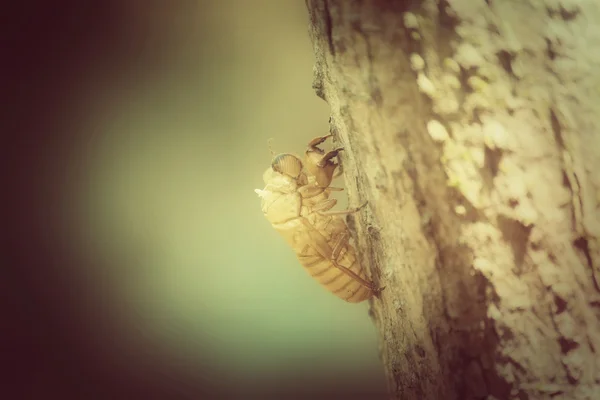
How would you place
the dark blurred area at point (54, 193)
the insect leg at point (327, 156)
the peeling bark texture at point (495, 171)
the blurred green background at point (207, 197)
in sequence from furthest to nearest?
A: the blurred green background at point (207, 197) → the dark blurred area at point (54, 193) → the insect leg at point (327, 156) → the peeling bark texture at point (495, 171)

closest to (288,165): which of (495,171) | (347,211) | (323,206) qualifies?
(323,206)

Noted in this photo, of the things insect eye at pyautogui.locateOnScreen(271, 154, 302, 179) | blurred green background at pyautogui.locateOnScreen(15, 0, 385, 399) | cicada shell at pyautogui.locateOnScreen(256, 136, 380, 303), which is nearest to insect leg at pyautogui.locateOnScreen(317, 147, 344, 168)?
cicada shell at pyautogui.locateOnScreen(256, 136, 380, 303)

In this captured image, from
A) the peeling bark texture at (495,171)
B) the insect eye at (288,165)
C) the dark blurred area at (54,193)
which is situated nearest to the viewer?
the peeling bark texture at (495,171)

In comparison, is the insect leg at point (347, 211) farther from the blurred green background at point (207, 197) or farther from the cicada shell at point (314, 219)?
the blurred green background at point (207, 197)

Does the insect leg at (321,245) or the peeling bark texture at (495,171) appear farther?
the insect leg at (321,245)

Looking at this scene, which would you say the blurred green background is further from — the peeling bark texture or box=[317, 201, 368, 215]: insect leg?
the peeling bark texture

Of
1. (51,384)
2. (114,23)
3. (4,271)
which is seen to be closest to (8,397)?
(51,384)

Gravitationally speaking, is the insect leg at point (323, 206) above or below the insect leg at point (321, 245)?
above

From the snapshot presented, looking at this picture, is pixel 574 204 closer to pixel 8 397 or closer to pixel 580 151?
pixel 580 151

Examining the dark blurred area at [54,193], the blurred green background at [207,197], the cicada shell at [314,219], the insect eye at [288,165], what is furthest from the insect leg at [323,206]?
the dark blurred area at [54,193]
